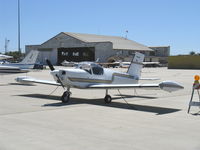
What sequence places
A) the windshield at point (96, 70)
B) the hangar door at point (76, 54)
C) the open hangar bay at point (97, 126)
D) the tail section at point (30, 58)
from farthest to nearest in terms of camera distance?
the hangar door at point (76, 54), the tail section at point (30, 58), the windshield at point (96, 70), the open hangar bay at point (97, 126)

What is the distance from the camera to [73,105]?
1350cm

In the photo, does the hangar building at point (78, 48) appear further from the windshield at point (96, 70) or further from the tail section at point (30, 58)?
the windshield at point (96, 70)

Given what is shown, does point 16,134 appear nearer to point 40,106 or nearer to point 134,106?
point 40,106

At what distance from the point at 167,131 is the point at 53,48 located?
9645cm

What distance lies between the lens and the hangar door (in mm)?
95287

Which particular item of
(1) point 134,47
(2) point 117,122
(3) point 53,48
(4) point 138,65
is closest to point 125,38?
(1) point 134,47

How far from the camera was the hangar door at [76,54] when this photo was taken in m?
95.3

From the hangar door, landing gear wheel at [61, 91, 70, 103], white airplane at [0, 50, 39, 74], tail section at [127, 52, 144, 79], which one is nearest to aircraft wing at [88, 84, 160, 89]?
landing gear wheel at [61, 91, 70, 103]

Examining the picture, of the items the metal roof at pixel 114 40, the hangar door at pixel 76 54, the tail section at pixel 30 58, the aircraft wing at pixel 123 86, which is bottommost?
the hangar door at pixel 76 54

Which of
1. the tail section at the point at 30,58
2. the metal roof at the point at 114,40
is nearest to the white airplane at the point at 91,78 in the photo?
the tail section at the point at 30,58

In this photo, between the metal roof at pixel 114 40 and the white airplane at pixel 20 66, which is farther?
the metal roof at pixel 114 40

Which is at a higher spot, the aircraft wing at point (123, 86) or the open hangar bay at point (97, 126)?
the aircraft wing at point (123, 86)

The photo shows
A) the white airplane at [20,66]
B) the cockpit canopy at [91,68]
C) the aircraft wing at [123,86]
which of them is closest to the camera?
the aircraft wing at [123,86]

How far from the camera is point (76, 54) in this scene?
9869 centimetres
